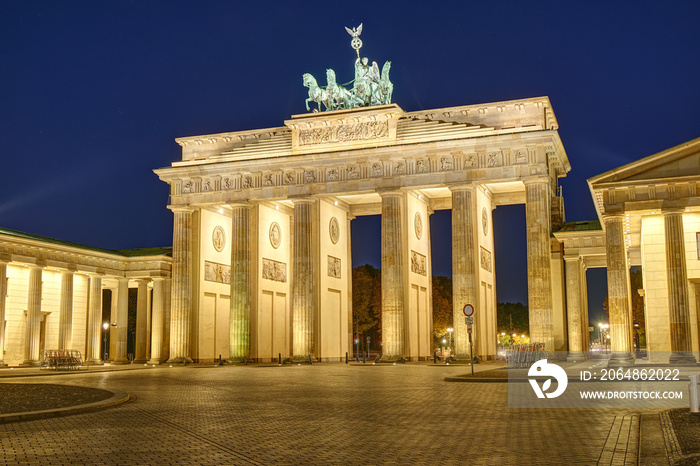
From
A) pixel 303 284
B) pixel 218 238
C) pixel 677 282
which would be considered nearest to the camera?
pixel 677 282

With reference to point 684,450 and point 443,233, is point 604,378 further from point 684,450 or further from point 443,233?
point 443,233

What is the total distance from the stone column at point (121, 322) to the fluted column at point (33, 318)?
919 cm

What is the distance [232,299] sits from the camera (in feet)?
195

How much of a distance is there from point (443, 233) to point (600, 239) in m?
63.1

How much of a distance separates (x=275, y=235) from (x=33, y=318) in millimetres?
19589

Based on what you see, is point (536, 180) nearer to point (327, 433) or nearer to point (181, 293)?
point (181, 293)

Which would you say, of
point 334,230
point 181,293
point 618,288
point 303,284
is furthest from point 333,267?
point 618,288

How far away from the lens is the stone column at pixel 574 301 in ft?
170

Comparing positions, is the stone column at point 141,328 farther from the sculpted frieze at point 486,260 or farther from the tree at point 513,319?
the tree at point 513,319

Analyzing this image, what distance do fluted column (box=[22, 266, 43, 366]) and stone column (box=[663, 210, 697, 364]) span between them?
4257 centimetres

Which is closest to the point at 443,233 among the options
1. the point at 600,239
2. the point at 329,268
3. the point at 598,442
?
the point at 329,268

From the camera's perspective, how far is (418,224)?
2365 inches

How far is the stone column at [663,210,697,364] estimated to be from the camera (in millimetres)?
32906

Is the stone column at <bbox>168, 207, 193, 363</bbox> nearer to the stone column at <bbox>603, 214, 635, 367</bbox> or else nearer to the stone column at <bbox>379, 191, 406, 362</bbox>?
the stone column at <bbox>379, 191, 406, 362</bbox>
